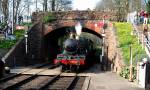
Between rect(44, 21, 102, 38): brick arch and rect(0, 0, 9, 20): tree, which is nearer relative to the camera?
rect(44, 21, 102, 38): brick arch

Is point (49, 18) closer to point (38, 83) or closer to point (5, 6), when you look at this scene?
point (5, 6)

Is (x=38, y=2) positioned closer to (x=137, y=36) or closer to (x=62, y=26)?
(x=62, y=26)

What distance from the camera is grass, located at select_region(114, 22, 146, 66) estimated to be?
27.1 meters

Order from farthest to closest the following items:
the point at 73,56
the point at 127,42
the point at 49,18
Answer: the point at 49,18, the point at 73,56, the point at 127,42

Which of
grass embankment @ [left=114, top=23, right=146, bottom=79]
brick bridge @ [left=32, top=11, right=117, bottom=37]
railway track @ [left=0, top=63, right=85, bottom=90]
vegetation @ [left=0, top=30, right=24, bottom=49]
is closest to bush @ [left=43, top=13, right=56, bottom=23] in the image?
brick bridge @ [left=32, top=11, right=117, bottom=37]

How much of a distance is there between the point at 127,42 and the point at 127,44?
0.45 m

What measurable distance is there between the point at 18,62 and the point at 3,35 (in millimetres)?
4880

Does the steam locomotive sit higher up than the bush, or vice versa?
the bush

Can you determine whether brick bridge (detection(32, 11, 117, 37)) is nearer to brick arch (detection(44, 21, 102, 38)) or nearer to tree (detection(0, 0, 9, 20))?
brick arch (detection(44, 21, 102, 38))

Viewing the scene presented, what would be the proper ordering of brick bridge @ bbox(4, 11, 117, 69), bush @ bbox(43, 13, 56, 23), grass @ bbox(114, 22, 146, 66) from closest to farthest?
1. grass @ bbox(114, 22, 146, 66)
2. brick bridge @ bbox(4, 11, 117, 69)
3. bush @ bbox(43, 13, 56, 23)

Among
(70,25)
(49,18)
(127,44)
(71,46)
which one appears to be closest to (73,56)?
(71,46)

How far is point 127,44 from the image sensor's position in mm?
31797

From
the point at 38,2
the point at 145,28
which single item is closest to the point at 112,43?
the point at 145,28

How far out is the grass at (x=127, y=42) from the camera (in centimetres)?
2711
